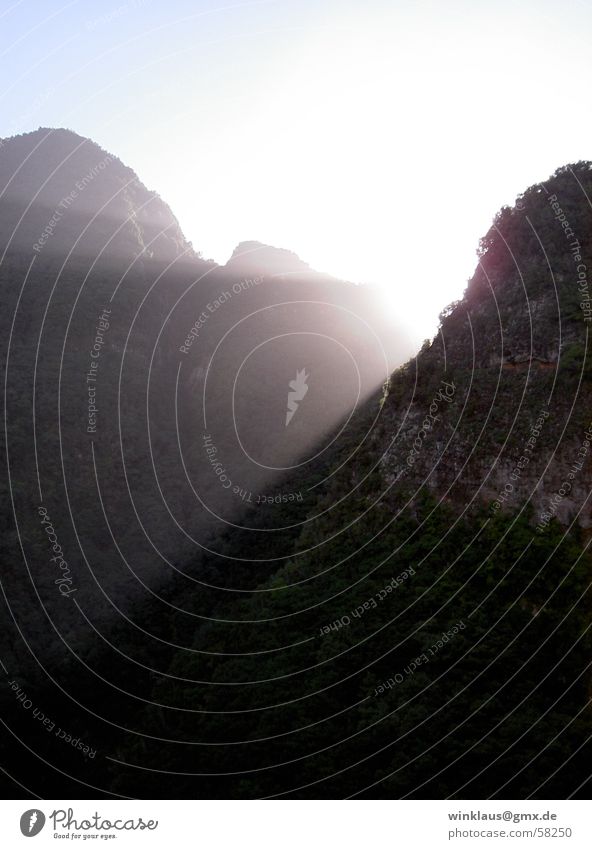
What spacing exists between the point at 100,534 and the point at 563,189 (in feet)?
102

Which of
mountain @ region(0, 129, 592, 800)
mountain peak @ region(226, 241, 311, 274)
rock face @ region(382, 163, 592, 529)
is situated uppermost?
mountain peak @ region(226, 241, 311, 274)

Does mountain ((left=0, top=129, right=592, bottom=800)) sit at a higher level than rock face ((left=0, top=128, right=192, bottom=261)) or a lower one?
lower

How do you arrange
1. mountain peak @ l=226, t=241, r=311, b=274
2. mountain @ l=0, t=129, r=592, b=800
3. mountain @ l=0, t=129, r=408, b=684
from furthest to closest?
1. mountain peak @ l=226, t=241, r=311, b=274
2. mountain @ l=0, t=129, r=408, b=684
3. mountain @ l=0, t=129, r=592, b=800

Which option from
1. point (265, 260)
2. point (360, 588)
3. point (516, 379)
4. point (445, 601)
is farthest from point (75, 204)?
point (445, 601)

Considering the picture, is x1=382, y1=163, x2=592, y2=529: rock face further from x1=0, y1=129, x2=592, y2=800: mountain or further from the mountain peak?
the mountain peak

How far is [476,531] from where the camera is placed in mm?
18328

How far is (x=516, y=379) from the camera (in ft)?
64.8

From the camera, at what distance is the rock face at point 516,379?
17.7m

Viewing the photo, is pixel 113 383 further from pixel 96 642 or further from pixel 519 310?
pixel 519 310

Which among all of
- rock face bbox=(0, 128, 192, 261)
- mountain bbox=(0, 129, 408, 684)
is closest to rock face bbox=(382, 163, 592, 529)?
mountain bbox=(0, 129, 408, 684)

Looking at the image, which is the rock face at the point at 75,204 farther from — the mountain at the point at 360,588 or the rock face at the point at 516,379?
the rock face at the point at 516,379

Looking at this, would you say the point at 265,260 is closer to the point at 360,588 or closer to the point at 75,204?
the point at 75,204

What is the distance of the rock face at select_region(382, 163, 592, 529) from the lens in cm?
1770

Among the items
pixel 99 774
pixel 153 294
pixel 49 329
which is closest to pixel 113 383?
pixel 49 329
